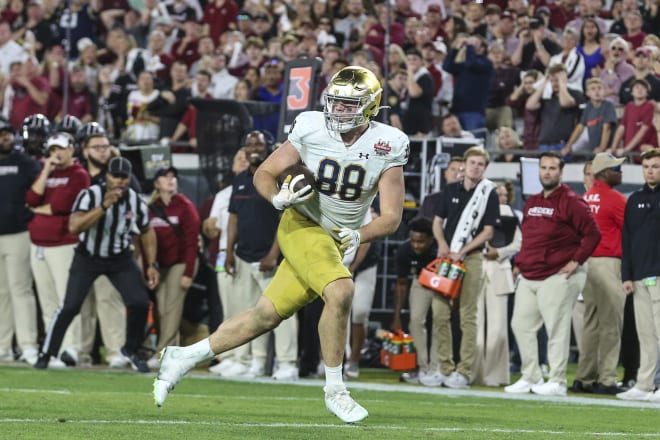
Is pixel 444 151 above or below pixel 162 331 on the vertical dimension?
above

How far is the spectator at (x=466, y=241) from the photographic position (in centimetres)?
1234

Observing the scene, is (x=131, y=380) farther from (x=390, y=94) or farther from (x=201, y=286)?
(x=390, y=94)

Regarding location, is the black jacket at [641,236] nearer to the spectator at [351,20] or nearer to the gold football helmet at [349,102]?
A: the gold football helmet at [349,102]

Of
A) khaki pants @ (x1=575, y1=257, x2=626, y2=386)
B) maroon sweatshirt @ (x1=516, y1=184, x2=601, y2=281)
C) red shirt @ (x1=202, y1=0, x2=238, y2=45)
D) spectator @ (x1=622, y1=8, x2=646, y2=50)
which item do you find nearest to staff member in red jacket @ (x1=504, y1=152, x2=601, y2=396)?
maroon sweatshirt @ (x1=516, y1=184, x2=601, y2=281)

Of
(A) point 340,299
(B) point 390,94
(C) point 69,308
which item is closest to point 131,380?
(C) point 69,308

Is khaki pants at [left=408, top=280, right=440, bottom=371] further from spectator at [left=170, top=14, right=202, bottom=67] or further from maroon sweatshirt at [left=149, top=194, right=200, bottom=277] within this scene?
spectator at [left=170, top=14, right=202, bottom=67]

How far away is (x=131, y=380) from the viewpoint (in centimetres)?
1152

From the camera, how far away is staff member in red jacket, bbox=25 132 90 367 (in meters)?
12.7

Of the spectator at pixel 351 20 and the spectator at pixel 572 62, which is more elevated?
the spectator at pixel 351 20

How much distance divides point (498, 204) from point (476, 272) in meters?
0.65

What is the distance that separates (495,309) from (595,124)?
3346 millimetres

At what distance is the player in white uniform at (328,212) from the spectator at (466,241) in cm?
445

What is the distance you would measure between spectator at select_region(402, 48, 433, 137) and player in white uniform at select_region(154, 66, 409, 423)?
8.39 metres

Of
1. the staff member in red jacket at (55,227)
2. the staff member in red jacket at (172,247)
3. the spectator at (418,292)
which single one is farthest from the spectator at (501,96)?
the staff member in red jacket at (55,227)
